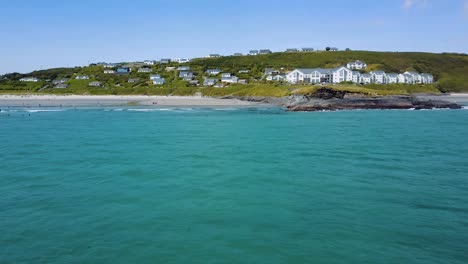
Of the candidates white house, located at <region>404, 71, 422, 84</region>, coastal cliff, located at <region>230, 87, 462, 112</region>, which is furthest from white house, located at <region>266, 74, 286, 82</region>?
white house, located at <region>404, 71, 422, 84</region>

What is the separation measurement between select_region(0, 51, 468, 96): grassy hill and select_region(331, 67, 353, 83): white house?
11.6m

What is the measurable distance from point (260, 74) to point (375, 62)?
5487 centimetres

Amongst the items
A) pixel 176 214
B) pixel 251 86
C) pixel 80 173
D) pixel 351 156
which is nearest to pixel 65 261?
pixel 176 214

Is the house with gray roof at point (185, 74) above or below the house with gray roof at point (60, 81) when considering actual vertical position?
above

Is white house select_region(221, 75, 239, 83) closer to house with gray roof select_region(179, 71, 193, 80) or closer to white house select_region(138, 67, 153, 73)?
house with gray roof select_region(179, 71, 193, 80)

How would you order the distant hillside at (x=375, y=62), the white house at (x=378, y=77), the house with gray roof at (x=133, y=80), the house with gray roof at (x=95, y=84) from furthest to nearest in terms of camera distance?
the distant hillside at (x=375, y=62)
the house with gray roof at (x=133, y=80)
the house with gray roof at (x=95, y=84)
the white house at (x=378, y=77)

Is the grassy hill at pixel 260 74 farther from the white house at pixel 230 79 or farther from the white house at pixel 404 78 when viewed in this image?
the white house at pixel 404 78

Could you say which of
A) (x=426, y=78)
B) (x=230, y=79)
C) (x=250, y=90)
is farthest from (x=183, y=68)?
(x=426, y=78)

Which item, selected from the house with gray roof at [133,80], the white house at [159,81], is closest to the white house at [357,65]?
the white house at [159,81]

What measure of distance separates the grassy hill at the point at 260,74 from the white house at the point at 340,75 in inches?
457

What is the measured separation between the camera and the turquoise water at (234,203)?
1192 centimetres

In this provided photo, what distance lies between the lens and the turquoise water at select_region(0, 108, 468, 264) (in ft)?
39.1

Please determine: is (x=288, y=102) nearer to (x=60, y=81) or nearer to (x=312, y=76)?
(x=312, y=76)

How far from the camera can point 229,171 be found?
22688 mm
